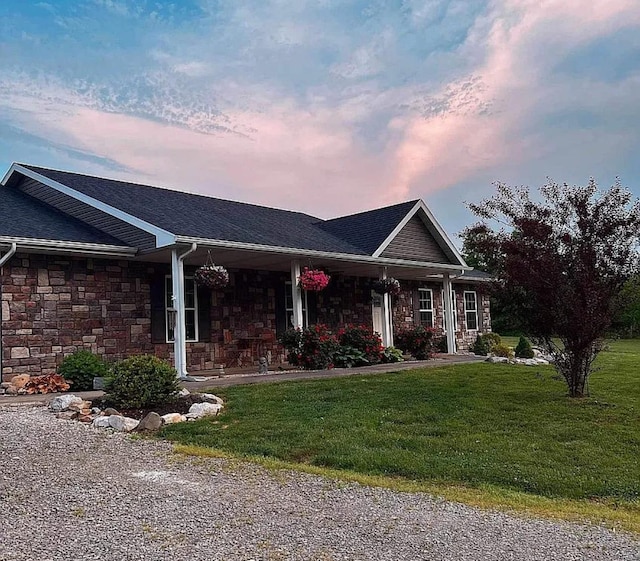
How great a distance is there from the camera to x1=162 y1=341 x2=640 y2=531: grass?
509cm

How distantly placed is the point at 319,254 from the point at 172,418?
6.58 metres

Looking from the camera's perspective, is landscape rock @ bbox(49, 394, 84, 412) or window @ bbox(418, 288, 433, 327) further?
window @ bbox(418, 288, 433, 327)

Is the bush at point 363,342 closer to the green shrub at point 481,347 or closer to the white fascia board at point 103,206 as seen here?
the white fascia board at point 103,206

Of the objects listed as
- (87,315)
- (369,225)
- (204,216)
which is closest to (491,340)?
(369,225)

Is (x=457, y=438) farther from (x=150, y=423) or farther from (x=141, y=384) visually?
(x=141, y=384)

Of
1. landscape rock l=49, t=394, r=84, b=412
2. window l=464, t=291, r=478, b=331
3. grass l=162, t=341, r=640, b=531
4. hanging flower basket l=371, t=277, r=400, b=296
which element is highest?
hanging flower basket l=371, t=277, r=400, b=296

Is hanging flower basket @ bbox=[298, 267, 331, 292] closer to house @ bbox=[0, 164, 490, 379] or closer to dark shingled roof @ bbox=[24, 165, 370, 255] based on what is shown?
house @ bbox=[0, 164, 490, 379]

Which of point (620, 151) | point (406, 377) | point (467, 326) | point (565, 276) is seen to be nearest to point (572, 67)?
point (620, 151)

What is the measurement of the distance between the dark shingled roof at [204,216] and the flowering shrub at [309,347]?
73.4 inches

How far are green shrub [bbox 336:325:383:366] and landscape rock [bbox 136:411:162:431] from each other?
7253 millimetres

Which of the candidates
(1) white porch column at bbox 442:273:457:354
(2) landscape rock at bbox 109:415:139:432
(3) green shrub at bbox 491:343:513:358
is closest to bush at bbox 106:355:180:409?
(2) landscape rock at bbox 109:415:139:432

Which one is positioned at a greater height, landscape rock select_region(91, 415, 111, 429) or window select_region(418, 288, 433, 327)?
window select_region(418, 288, 433, 327)

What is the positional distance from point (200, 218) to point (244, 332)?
9.00 feet

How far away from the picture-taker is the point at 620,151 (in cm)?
1359
